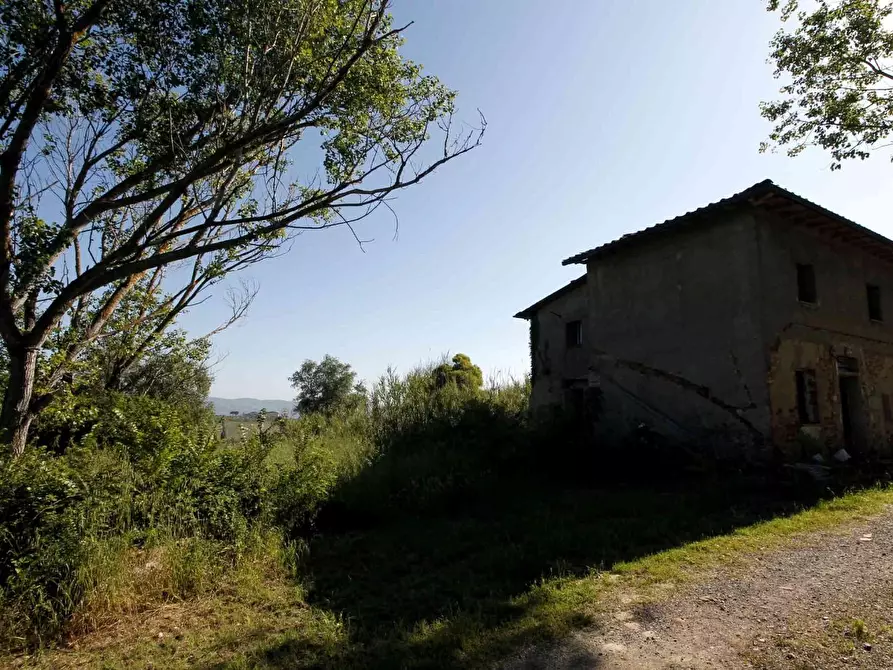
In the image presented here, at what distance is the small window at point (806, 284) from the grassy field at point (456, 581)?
172 inches

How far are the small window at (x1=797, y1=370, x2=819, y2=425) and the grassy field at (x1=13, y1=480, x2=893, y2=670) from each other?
221 centimetres

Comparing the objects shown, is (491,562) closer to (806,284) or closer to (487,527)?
(487,527)

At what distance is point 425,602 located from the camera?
5.11 meters

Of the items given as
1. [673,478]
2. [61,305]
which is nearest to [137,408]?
[61,305]

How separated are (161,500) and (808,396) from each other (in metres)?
11.6

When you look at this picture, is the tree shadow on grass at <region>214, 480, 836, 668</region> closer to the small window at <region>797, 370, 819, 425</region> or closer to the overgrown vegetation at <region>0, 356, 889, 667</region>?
the overgrown vegetation at <region>0, 356, 889, 667</region>

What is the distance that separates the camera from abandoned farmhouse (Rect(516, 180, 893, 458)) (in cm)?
977

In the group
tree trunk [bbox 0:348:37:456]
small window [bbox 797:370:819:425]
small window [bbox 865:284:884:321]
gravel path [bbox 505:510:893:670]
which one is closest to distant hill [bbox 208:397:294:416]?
tree trunk [bbox 0:348:37:456]

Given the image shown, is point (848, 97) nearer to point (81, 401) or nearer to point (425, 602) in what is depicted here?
point (425, 602)

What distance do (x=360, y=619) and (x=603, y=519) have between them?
4.18m

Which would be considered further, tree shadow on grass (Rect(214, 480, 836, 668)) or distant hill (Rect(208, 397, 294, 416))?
distant hill (Rect(208, 397, 294, 416))

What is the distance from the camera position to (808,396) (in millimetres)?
10297

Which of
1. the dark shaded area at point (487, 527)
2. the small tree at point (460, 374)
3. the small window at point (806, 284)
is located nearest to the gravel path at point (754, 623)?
the dark shaded area at point (487, 527)

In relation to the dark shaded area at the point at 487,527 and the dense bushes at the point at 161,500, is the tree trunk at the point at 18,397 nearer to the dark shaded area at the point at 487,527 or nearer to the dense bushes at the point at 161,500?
the dense bushes at the point at 161,500
